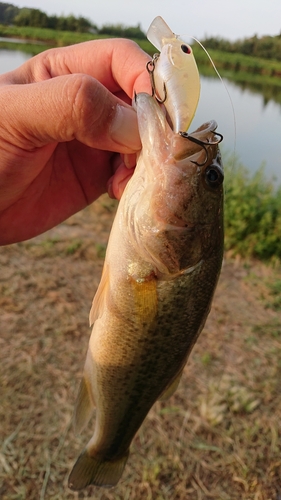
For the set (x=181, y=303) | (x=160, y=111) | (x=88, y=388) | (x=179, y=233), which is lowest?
(x=88, y=388)

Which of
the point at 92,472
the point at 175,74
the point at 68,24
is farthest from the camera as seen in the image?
the point at 68,24

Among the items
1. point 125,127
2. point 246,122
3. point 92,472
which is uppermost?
point 125,127

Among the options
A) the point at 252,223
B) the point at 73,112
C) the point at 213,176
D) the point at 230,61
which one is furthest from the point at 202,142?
the point at 230,61

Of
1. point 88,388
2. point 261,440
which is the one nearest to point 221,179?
point 88,388

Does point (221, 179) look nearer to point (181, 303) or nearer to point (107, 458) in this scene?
point (181, 303)

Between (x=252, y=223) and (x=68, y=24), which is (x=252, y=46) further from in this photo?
(x=252, y=223)

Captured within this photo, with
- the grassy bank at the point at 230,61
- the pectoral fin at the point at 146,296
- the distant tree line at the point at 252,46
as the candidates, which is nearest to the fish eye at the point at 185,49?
the pectoral fin at the point at 146,296
